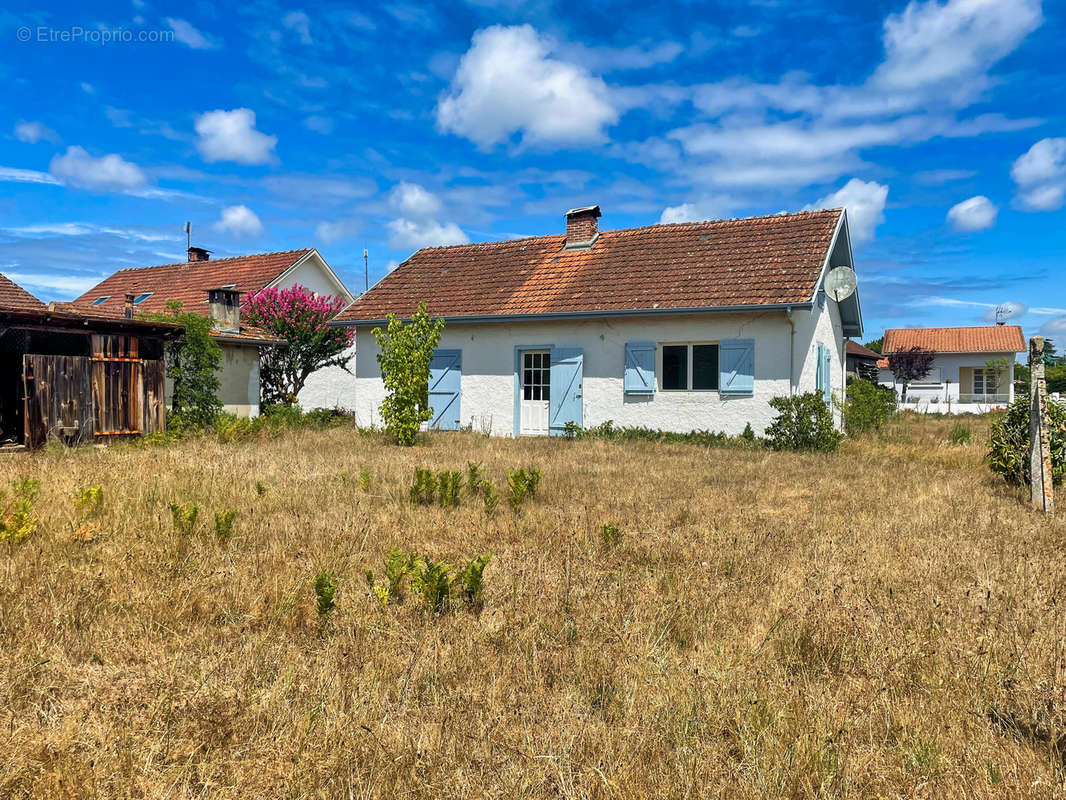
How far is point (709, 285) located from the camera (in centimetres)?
1393

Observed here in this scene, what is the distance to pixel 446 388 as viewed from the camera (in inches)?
639

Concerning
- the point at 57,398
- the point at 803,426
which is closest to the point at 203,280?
the point at 57,398

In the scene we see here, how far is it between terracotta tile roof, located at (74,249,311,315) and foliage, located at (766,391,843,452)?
18080mm

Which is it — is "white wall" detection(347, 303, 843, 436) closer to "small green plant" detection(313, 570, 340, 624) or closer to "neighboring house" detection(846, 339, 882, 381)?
"small green plant" detection(313, 570, 340, 624)

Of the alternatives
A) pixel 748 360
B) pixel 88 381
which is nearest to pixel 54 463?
pixel 88 381

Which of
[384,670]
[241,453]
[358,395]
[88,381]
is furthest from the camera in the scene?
[358,395]

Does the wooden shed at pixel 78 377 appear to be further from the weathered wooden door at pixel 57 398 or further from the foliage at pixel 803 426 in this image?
the foliage at pixel 803 426

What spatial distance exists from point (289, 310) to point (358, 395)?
9.96ft

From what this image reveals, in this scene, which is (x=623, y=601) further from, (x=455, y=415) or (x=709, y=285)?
(x=455, y=415)

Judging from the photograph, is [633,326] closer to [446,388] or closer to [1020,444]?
[446,388]

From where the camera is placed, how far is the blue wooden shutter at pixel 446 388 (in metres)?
16.1

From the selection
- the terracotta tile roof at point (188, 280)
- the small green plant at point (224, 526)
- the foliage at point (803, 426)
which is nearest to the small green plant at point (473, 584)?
the small green plant at point (224, 526)

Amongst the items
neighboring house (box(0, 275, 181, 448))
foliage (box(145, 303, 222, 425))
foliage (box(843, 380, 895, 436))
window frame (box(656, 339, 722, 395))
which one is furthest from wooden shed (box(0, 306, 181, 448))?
foliage (box(843, 380, 895, 436))

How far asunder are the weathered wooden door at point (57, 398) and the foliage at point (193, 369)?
1.67 m
